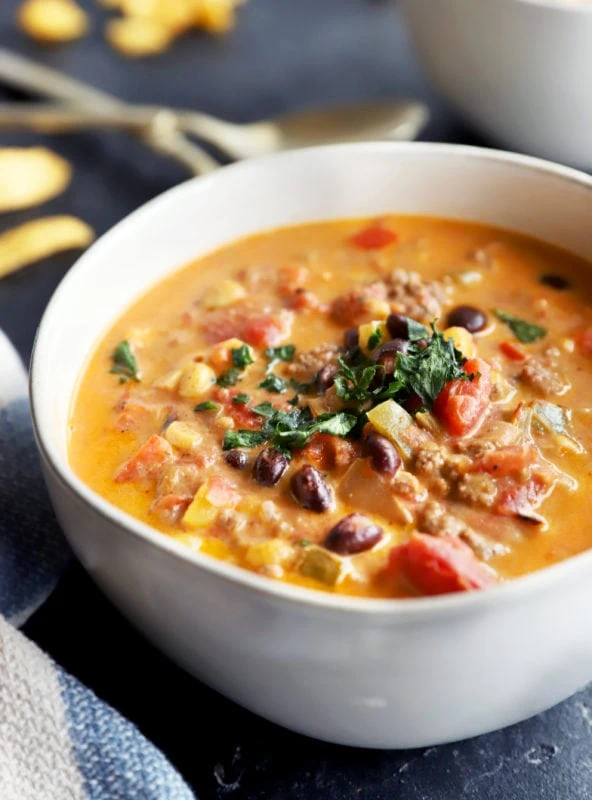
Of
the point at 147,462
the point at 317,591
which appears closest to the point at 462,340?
the point at 147,462

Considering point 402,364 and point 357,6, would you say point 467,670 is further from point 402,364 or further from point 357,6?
point 357,6

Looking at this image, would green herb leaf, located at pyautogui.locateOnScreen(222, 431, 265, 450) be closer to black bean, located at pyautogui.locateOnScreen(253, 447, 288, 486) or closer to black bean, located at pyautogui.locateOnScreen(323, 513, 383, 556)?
black bean, located at pyautogui.locateOnScreen(253, 447, 288, 486)

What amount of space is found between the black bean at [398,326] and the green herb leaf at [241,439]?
0.55m

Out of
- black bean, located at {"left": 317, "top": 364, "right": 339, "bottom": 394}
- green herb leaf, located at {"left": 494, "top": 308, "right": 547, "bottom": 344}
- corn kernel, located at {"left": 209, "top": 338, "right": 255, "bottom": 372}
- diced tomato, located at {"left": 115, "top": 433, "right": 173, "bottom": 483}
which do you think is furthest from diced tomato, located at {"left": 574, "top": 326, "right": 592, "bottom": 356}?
diced tomato, located at {"left": 115, "top": 433, "right": 173, "bottom": 483}

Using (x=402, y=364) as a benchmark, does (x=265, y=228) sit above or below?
below

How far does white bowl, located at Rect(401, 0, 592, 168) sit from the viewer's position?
4293 mm

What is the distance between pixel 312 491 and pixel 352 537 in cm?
21

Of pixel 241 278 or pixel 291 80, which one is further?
pixel 291 80

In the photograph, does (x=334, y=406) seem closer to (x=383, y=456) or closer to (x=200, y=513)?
(x=383, y=456)

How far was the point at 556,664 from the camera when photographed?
2492 mm

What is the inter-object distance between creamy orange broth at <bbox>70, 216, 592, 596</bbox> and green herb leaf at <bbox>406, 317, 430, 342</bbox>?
23cm

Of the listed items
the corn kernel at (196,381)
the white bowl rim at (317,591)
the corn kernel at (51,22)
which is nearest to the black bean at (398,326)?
the corn kernel at (196,381)

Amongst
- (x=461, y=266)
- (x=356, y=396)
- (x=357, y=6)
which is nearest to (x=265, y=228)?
(x=461, y=266)

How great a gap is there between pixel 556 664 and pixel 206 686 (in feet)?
3.28
